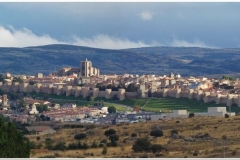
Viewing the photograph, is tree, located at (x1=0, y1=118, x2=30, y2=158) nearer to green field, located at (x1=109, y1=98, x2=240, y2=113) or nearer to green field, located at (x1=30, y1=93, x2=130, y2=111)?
green field, located at (x1=109, y1=98, x2=240, y2=113)

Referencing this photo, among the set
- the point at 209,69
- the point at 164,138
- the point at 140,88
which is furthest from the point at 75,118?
the point at 209,69

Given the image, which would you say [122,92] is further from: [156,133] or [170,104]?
[156,133]

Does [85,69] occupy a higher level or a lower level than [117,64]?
lower

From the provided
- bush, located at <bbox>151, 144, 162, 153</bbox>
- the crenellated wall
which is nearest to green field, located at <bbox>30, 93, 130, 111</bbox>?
the crenellated wall

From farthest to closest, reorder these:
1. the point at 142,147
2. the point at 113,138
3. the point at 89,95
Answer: the point at 89,95, the point at 113,138, the point at 142,147

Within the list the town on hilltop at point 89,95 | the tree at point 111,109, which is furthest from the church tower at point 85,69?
the tree at point 111,109

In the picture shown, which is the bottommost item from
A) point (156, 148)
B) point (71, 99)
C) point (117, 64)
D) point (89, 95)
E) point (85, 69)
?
point (156, 148)

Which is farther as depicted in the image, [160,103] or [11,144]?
[160,103]

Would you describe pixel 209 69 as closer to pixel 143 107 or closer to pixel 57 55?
pixel 57 55

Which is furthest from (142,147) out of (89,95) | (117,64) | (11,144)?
(117,64)
